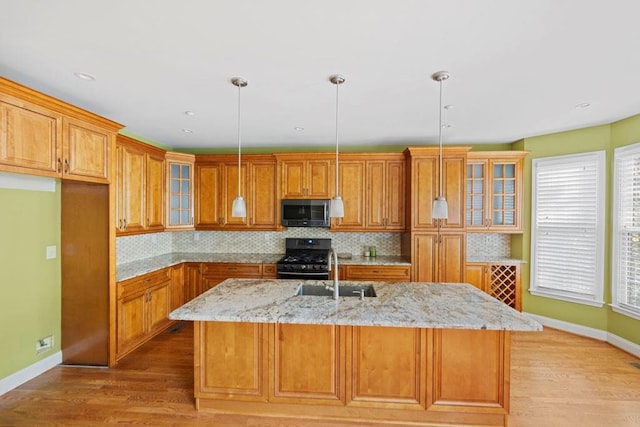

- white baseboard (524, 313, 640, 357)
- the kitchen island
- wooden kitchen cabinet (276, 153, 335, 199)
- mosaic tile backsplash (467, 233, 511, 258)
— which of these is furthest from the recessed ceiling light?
white baseboard (524, 313, 640, 357)

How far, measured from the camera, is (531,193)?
13.4ft

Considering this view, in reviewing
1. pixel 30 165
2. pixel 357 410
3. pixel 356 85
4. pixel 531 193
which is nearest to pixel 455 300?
pixel 357 410

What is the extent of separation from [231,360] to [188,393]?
71cm

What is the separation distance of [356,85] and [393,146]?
227 centimetres

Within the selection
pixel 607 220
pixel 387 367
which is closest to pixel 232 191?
pixel 387 367

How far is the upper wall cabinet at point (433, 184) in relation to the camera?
12.6 ft

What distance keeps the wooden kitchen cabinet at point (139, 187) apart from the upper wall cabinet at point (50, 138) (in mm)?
436

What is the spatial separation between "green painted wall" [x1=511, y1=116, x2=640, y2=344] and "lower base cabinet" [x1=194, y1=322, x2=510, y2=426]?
2.53 m

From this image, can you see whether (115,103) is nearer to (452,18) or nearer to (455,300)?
(452,18)

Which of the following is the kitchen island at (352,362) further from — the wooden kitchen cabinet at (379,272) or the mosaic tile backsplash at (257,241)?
the mosaic tile backsplash at (257,241)

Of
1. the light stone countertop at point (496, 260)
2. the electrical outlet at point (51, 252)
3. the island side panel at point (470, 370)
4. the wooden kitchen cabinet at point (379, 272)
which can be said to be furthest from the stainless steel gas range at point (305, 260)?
the electrical outlet at point (51, 252)

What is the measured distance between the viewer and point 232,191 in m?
4.42

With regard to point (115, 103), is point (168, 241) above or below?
below

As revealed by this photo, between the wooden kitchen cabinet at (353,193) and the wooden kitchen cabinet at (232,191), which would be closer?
the wooden kitchen cabinet at (353,193)
